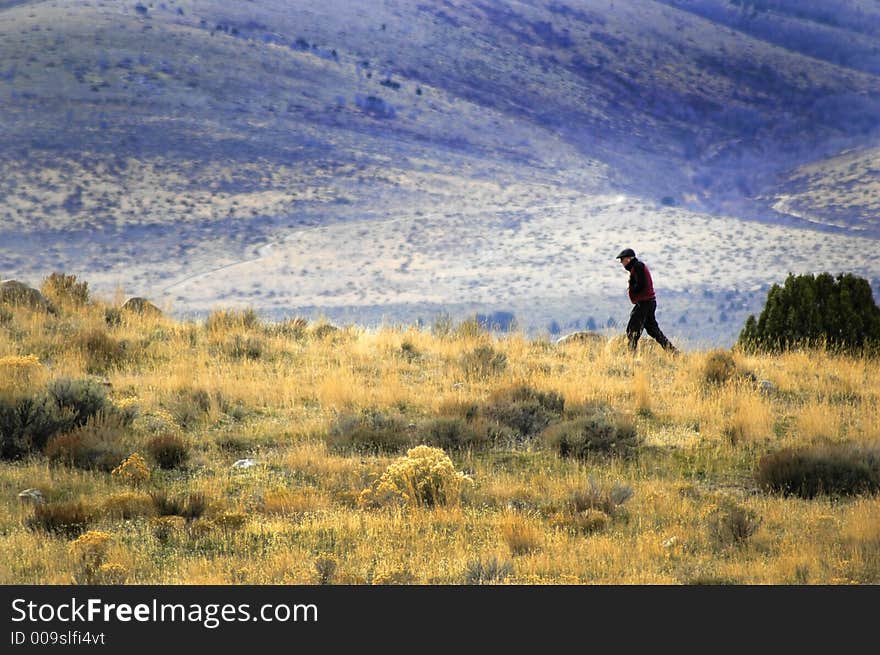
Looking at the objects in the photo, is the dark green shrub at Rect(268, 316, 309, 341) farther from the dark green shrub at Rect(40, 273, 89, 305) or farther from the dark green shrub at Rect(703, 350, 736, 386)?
the dark green shrub at Rect(703, 350, 736, 386)

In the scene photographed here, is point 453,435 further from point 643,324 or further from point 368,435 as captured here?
point 643,324

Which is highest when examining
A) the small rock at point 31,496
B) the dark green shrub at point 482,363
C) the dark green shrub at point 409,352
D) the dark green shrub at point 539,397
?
the dark green shrub at point 539,397

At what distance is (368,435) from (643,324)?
651 centimetres

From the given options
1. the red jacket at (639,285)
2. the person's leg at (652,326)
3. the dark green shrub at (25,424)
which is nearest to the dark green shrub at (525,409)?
the red jacket at (639,285)

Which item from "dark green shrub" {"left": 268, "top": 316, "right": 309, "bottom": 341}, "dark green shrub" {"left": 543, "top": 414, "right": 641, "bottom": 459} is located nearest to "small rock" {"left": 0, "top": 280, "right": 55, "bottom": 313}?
"dark green shrub" {"left": 268, "top": 316, "right": 309, "bottom": 341}

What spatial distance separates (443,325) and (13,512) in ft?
37.6

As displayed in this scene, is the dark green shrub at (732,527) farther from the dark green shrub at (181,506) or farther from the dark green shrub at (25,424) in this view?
the dark green shrub at (25,424)

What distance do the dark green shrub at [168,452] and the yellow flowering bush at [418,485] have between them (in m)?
1.93

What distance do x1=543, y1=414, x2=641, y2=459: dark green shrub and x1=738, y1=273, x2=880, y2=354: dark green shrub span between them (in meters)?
7.07

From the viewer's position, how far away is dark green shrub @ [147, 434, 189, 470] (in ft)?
34.3

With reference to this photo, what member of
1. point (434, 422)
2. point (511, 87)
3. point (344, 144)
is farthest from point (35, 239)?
point (434, 422)

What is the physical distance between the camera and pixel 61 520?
27.7ft

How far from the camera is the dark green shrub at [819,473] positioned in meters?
9.95

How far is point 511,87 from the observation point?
19212 cm
